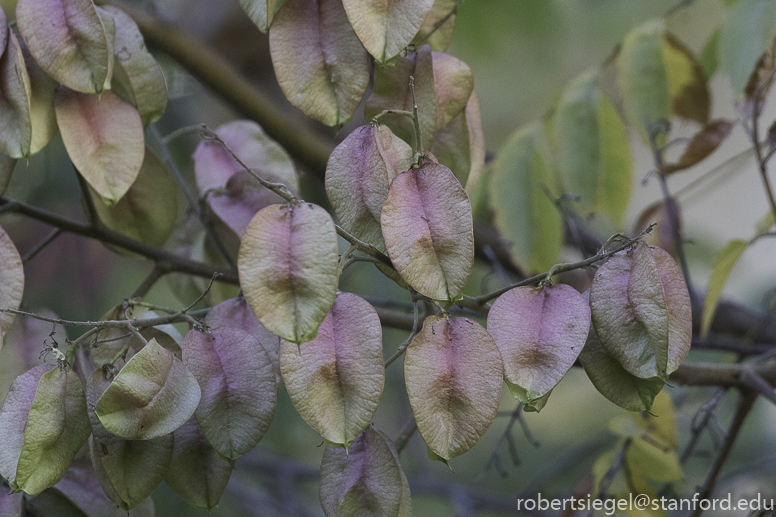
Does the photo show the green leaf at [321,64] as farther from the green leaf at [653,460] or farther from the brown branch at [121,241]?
the green leaf at [653,460]

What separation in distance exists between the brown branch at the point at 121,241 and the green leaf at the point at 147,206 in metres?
0.01

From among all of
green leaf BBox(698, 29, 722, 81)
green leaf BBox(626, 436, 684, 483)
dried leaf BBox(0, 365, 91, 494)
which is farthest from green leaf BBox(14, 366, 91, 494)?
green leaf BBox(698, 29, 722, 81)

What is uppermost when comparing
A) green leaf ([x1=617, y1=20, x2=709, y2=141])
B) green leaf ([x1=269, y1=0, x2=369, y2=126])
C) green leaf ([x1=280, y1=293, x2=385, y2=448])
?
green leaf ([x1=617, y1=20, x2=709, y2=141])

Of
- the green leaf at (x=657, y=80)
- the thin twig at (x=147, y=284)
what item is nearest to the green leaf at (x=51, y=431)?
the thin twig at (x=147, y=284)

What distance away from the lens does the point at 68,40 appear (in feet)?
1.28

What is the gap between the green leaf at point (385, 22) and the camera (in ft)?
1.16

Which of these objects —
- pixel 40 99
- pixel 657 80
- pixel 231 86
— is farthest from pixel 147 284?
pixel 657 80

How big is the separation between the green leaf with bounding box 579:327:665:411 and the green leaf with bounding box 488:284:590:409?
0.03 metres

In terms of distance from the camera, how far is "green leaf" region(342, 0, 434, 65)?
35 centimetres

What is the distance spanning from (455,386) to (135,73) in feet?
0.97

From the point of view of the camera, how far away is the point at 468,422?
33 centimetres

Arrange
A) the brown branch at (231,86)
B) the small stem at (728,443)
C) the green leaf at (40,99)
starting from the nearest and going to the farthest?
the green leaf at (40,99)
the small stem at (728,443)
the brown branch at (231,86)

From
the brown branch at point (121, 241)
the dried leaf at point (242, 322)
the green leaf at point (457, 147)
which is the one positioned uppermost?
the green leaf at point (457, 147)

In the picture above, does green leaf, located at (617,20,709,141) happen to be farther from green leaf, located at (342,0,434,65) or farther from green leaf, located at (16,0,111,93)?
green leaf, located at (16,0,111,93)
